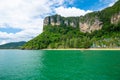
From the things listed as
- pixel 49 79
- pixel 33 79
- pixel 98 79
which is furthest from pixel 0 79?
pixel 98 79

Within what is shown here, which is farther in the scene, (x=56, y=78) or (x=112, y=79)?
(x=56, y=78)

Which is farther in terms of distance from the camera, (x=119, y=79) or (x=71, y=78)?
(x=71, y=78)

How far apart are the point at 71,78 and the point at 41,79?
6.61 metres

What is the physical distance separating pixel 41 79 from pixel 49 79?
176 centimetres

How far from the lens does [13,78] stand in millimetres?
43594

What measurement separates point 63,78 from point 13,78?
11301mm

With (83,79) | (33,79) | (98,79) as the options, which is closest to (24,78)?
(33,79)

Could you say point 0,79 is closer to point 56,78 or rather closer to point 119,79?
point 56,78

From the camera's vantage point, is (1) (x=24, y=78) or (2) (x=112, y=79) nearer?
(2) (x=112, y=79)

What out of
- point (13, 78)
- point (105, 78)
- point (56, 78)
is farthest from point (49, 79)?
point (105, 78)

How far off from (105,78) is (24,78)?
1780cm

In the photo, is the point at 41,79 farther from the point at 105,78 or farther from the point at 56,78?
the point at 105,78

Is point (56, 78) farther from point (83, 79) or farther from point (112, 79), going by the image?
point (112, 79)

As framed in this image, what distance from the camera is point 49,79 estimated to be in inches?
1666
